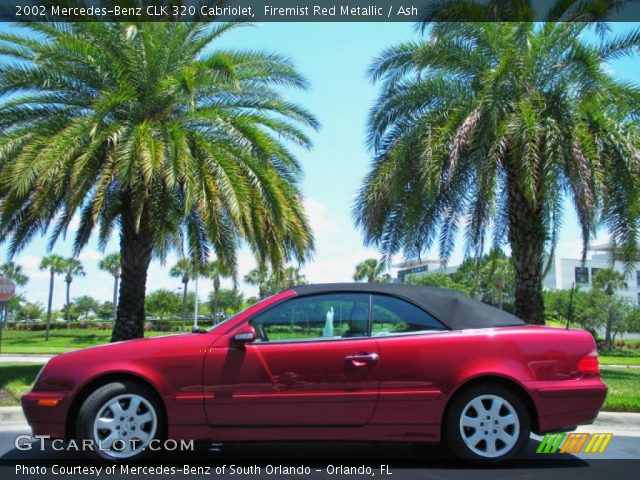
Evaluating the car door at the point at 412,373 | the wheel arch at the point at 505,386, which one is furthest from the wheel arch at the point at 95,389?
the wheel arch at the point at 505,386

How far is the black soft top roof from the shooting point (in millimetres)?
5434

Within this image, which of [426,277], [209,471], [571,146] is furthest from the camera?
[426,277]

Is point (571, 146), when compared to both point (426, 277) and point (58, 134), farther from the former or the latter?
point (426, 277)

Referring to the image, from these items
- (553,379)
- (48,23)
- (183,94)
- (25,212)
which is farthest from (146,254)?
(553,379)

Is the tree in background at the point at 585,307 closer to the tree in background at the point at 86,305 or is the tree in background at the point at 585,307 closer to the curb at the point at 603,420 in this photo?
the curb at the point at 603,420

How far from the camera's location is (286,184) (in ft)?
42.1

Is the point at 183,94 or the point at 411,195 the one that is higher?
the point at 183,94

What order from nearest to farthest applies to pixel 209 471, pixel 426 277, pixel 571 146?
pixel 209 471
pixel 571 146
pixel 426 277

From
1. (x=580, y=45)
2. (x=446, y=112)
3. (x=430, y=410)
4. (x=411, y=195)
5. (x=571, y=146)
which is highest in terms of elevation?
(x=580, y=45)

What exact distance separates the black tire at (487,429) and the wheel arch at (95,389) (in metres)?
2.33

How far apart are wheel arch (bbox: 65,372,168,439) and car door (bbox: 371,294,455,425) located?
5.88 feet

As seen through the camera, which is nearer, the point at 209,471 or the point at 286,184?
the point at 209,471

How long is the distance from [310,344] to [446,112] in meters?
8.16

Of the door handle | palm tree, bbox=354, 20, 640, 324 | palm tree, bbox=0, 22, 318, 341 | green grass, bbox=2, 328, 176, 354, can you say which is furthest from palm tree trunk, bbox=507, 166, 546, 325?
green grass, bbox=2, 328, 176, 354
